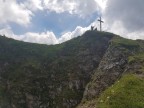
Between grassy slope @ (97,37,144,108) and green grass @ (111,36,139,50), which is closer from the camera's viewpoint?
grassy slope @ (97,37,144,108)

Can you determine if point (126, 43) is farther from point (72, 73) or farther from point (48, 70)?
point (48, 70)

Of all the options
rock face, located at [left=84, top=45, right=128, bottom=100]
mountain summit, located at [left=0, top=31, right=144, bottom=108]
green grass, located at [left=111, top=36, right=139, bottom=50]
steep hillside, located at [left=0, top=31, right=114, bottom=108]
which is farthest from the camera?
green grass, located at [left=111, top=36, right=139, bottom=50]

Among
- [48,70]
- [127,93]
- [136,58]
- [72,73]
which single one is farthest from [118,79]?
[48,70]

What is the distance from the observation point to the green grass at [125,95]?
68.0 metres

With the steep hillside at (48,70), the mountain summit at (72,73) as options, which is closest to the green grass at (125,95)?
the mountain summit at (72,73)

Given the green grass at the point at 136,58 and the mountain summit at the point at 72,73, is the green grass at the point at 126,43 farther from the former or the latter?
the green grass at the point at 136,58

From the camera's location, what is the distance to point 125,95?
71.2 m

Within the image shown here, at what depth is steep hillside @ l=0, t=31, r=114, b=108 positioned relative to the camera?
298ft

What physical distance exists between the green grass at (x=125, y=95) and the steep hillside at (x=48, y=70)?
17.4 m

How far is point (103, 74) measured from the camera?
90.4 meters

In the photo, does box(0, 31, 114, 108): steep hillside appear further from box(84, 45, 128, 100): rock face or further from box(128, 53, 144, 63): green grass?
box(128, 53, 144, 63): green grass

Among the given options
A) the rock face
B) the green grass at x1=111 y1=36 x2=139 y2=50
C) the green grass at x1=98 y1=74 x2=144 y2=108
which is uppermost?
the green grass at x1=111 y1=36 x2=139 y2=50

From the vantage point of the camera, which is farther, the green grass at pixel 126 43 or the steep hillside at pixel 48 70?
the green grass at pixel 126 43

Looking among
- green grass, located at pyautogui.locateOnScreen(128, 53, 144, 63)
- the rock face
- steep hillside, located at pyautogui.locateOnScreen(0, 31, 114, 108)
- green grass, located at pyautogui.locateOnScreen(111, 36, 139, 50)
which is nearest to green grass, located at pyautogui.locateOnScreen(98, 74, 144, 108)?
the rock face
